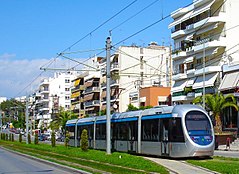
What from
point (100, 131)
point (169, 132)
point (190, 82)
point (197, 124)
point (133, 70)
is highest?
point (133, 70)

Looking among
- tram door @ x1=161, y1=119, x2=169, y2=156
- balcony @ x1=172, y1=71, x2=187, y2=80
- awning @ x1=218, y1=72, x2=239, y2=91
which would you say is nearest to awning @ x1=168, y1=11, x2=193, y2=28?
balcony @ x1=172, y1=71, x2=187, y2=80

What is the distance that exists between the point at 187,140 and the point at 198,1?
36948mm

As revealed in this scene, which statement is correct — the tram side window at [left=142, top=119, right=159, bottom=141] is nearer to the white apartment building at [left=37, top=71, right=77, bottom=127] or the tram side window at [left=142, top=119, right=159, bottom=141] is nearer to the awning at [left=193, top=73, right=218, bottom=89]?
the awning at [left=193, top=73, right=218, bottom=89]

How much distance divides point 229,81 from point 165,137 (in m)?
25.2

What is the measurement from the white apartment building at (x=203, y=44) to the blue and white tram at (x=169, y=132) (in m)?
21.4

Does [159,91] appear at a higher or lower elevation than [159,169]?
higher

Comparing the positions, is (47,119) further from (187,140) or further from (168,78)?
(187,140)

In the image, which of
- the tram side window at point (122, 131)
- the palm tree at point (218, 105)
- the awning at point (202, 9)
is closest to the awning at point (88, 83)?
the awning at point (202, 9)

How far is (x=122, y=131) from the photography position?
33781 millimetres

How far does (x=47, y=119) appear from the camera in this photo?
142875 millimetres

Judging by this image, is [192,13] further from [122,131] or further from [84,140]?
[84,140]

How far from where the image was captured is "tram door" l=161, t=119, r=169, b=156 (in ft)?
87.5

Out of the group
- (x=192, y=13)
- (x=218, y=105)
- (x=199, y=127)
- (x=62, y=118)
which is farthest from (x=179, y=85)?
(x=62, y=118)

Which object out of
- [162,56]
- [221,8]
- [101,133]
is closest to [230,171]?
[101,133]
